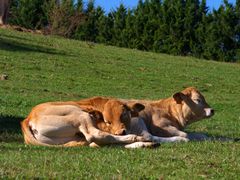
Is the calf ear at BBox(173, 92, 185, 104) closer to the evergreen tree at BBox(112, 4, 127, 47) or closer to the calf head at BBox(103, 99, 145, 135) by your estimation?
the calf head at BBox(103, 99, 145, 135)

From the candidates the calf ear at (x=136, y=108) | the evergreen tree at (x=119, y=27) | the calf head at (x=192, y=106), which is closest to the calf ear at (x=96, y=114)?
the calf ear at (x=136, y=108)

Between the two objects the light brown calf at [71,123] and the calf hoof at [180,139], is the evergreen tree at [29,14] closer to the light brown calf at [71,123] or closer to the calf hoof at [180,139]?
the calf hoof at [180,139]

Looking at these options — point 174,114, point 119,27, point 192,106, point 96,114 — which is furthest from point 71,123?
point 119,27

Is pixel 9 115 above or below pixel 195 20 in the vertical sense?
below

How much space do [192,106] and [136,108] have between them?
1.44 metres

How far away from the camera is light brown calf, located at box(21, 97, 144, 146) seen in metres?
10.0

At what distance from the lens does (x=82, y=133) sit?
1000 cm

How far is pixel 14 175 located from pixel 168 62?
2752 cm

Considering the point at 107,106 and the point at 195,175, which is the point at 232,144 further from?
the point at 195,175

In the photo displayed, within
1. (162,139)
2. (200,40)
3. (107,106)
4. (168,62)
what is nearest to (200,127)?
(162,139)

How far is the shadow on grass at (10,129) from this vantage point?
1132 cm

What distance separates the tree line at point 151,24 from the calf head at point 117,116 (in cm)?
2999

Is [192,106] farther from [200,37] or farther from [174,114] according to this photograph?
[200,37]

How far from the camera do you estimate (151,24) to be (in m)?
41.6
